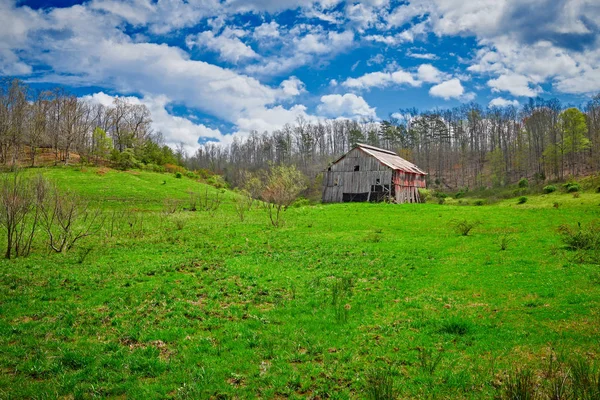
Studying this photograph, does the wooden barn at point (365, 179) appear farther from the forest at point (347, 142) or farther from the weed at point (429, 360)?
the weed at point (429, 360)

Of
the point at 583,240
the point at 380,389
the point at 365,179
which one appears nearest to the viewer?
the point at 380,389

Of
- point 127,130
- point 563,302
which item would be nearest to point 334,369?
point 563,302

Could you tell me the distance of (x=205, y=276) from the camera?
49.1ft

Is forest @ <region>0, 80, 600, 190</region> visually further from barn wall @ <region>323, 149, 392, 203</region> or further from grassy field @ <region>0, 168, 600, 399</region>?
grassy field @ <region>0, 168, 600, 399</region>

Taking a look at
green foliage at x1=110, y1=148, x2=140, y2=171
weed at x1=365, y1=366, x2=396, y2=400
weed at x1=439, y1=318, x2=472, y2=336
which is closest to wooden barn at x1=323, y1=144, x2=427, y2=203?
green foliage at x1=110, y1=148, x2=140, y2=171

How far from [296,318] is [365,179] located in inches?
1770

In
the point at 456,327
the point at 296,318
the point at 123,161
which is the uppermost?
the point at 123,161

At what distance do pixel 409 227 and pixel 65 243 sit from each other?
2244cm

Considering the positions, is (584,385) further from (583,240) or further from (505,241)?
(505,241)

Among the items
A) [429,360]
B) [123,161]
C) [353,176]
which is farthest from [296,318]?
[123,161]

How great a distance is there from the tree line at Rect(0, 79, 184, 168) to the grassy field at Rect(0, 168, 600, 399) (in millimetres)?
50199

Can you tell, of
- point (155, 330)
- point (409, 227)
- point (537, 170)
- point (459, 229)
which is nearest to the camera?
point (155, 330)

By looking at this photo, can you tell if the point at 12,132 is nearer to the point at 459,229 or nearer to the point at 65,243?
the point at 65,243

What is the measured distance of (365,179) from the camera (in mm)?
53719
